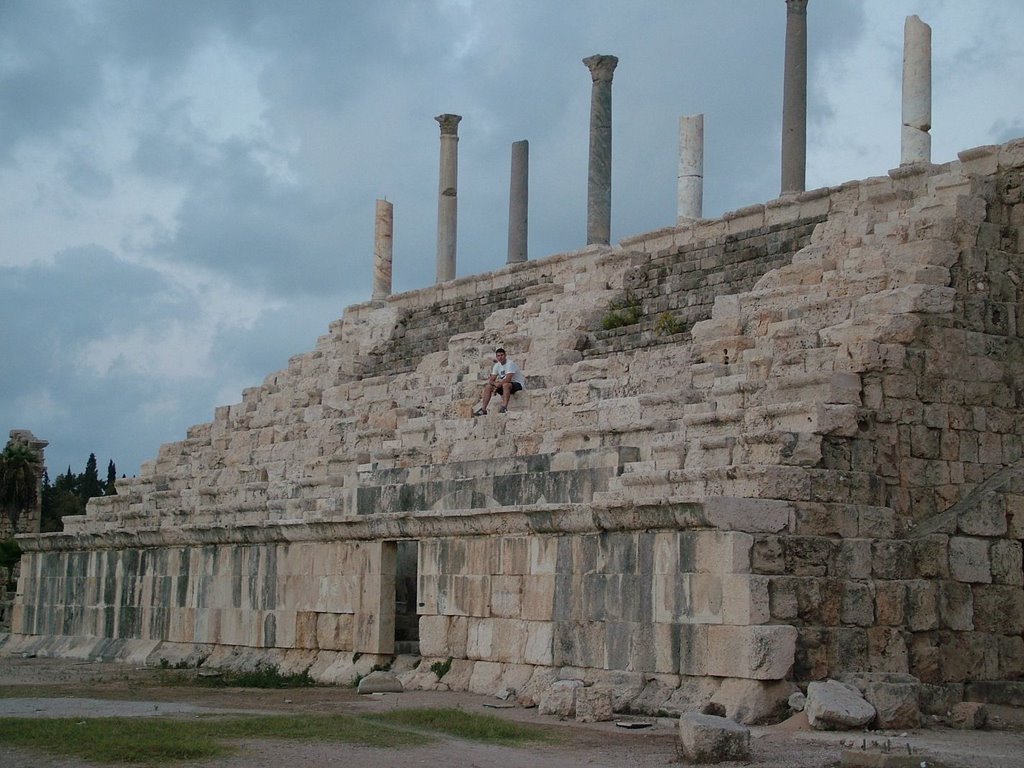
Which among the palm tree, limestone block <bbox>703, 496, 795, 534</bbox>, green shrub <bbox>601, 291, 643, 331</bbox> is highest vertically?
green shrub <bbox>601, 291, 643, 331</bbox>

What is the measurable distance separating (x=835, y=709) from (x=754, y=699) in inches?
33.5

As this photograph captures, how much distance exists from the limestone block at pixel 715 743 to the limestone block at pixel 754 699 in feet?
6.55

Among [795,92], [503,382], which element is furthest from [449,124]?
[503,382]

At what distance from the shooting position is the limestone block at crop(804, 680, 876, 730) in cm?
1391

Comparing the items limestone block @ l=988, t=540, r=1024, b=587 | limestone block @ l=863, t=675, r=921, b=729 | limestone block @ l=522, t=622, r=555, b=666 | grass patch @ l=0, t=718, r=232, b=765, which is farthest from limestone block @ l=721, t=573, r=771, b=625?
grass patch @ l=0, t=718, r=232, b=765

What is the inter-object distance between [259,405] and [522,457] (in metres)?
12.7

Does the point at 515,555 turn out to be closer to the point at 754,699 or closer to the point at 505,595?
the point at 505,595

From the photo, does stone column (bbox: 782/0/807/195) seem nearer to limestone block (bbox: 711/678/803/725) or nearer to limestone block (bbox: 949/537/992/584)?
limestone block (bbox: 949/537/992/584)

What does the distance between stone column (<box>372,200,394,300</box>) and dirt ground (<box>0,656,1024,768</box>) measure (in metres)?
17.1

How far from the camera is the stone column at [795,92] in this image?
85.6ft

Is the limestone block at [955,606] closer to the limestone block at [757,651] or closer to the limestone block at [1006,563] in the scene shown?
the limestone block at [1006,563]

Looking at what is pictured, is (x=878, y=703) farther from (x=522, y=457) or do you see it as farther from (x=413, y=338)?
(x=413, y=338)

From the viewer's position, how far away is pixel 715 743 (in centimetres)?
1236

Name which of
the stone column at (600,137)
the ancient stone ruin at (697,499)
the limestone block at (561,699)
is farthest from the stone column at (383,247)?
the limestone block at (561,699)
